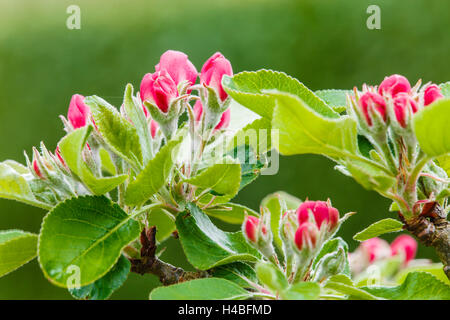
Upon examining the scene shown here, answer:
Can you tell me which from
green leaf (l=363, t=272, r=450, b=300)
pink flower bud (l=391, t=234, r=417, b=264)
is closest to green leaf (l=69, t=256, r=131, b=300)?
green leaf (l=363, t=272, r=450, b=300)

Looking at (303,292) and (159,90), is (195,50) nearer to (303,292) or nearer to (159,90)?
(159,90)

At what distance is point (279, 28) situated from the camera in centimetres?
384

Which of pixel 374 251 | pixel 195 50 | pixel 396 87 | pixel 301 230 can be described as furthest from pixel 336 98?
pixel 195 50

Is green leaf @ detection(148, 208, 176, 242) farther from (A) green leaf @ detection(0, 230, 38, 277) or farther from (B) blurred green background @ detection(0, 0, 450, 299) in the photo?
(B) blurred green background @ detection(0, 0, 450, 299)

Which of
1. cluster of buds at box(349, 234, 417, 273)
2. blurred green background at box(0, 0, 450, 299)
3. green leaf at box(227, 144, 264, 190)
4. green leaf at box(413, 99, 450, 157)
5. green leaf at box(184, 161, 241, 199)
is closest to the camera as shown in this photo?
green leaf at box(413, 99, 450, 157)

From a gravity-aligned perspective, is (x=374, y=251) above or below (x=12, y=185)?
below

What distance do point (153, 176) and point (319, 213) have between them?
0.17m

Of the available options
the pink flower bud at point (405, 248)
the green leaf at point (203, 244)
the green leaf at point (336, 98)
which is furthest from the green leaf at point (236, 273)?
the pink flower bud at point (405, 248)

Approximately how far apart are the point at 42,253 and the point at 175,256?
96.6 inches

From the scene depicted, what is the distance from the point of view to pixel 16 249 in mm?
619

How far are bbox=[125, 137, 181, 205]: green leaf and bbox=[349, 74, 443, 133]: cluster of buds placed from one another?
0.18 metres

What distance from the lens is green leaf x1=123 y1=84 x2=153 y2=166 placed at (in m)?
0.64

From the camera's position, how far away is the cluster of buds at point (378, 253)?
112 centimetres
